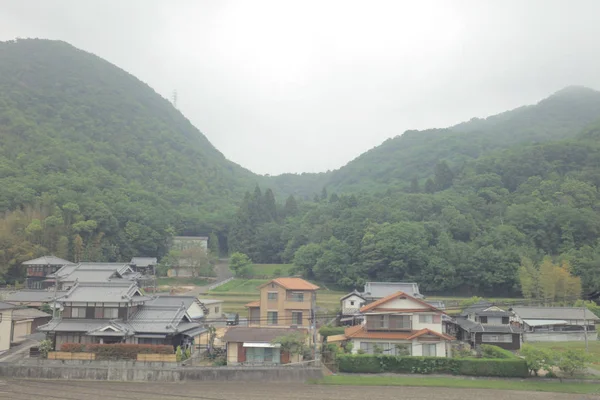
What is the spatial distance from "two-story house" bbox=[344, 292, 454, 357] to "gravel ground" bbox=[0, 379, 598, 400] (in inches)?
158

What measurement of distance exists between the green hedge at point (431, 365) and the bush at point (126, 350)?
8.96 meters

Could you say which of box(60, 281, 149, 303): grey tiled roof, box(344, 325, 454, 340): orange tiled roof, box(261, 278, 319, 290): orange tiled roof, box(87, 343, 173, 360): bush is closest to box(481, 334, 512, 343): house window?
box(344, 325, 454, 340): orange tiled roof

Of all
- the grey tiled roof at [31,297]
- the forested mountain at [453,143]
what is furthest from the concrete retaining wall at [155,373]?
the forested mountain at [453,143]

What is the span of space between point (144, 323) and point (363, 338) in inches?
473

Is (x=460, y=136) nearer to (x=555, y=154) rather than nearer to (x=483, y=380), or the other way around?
(x=555, y=154)

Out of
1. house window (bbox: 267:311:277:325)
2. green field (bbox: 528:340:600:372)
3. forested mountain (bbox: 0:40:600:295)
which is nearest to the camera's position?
green field (bbox: 528:340:600:372)

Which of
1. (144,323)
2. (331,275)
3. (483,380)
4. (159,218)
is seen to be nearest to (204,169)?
(159,218)

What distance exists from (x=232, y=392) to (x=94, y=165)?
258 ft

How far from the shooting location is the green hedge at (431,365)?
73.5 feet

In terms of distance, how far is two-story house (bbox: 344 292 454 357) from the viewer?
2473 centimetres

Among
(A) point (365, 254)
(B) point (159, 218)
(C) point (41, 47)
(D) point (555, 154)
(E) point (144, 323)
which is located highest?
(C) point (41, 47)

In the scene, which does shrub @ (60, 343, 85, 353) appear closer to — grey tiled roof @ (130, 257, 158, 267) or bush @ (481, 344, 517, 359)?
bush @ (481, 344, 517, 359)

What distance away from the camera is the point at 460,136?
135 m

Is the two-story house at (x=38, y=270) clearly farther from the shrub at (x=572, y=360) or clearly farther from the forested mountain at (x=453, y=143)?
the forested mountain at (x=453, y=143)
